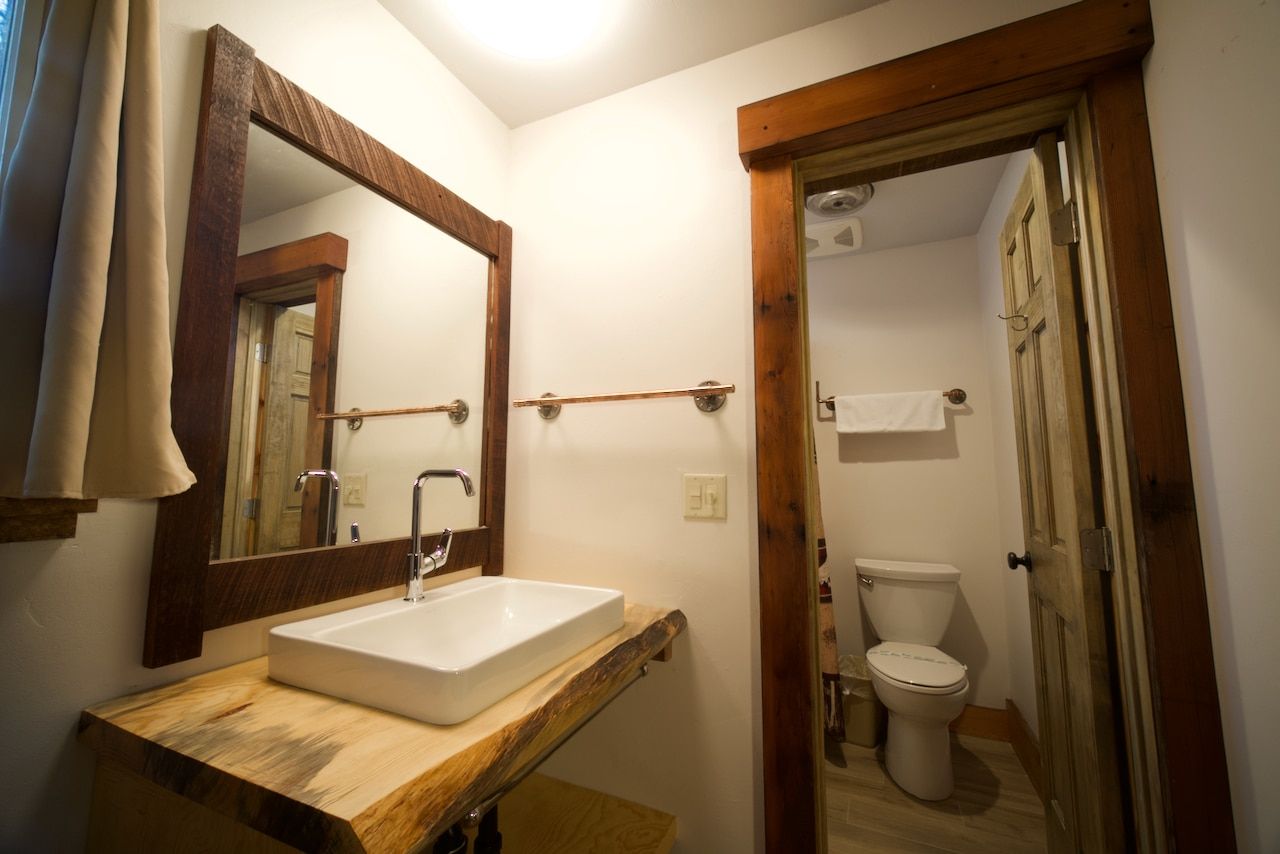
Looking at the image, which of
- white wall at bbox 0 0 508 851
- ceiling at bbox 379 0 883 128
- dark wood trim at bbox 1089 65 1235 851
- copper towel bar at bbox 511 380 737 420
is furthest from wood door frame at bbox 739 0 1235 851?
white wall at bbox 0 0 508 851

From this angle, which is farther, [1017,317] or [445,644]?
[1017,317]

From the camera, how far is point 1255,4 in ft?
2.31

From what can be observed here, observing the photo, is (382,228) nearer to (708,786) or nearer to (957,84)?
(957,84)

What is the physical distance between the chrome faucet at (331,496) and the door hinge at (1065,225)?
1782 mm

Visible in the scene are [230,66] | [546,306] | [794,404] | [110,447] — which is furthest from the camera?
[546,306]

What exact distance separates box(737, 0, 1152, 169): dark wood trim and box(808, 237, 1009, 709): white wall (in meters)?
1.48

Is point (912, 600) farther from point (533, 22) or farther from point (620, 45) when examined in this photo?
point (533, 22)

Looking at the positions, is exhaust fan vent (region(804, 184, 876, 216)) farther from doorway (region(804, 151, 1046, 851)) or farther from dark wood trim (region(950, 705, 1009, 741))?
dark wood trim (region(950, 705, 1009, 741))

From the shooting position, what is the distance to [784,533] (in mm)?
1163

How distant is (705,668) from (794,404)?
73 centimetres

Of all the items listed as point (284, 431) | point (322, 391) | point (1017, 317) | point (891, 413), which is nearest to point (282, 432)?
point (284, 431)

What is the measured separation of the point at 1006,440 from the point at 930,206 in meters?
1.11

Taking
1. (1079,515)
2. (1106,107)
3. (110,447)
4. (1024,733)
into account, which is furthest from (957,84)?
(1024,733)

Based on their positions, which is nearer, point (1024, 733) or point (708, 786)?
point (708, 786)
